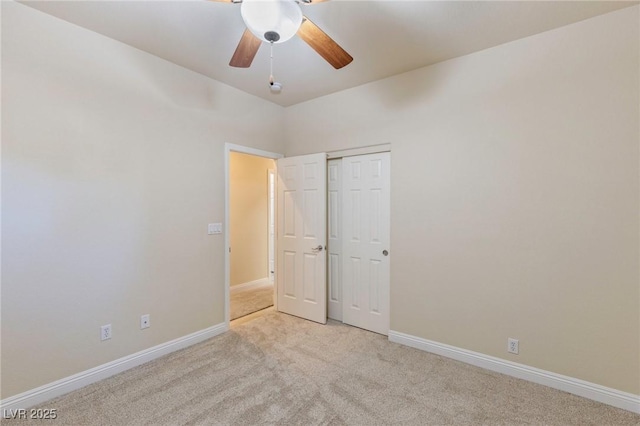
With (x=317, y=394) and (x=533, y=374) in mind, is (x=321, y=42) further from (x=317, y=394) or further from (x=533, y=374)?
(x=533, y=374)

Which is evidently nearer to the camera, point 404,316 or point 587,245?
point 587,245

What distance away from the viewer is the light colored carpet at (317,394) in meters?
1.88

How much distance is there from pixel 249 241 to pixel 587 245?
4.39m

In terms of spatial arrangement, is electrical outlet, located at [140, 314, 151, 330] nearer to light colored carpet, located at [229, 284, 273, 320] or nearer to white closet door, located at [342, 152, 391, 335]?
light colored carpet, located at [229, 284, 273, 320]

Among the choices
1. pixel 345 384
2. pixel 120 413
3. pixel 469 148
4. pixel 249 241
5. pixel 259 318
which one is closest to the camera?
pixel 120 413

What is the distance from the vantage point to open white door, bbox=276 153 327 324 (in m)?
3.41

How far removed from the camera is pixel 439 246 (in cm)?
271

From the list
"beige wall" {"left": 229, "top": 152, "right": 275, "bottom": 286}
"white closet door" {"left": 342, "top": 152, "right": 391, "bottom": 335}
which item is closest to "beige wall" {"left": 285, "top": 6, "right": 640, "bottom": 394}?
"white closet door" {"left": 342, "top": 152, "right": 391, "bottom": 335}

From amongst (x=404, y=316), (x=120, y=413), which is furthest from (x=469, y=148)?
(x=120, y=413)

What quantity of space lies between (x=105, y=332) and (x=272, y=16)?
2627 mm

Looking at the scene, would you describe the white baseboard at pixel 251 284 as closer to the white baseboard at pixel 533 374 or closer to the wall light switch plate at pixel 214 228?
the wall light switch plate at pixel 214 228

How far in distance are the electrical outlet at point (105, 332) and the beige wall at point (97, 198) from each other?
0.14ft

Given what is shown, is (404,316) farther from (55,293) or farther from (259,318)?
(55,293)

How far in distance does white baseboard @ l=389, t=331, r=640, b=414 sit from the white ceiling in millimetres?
2636
